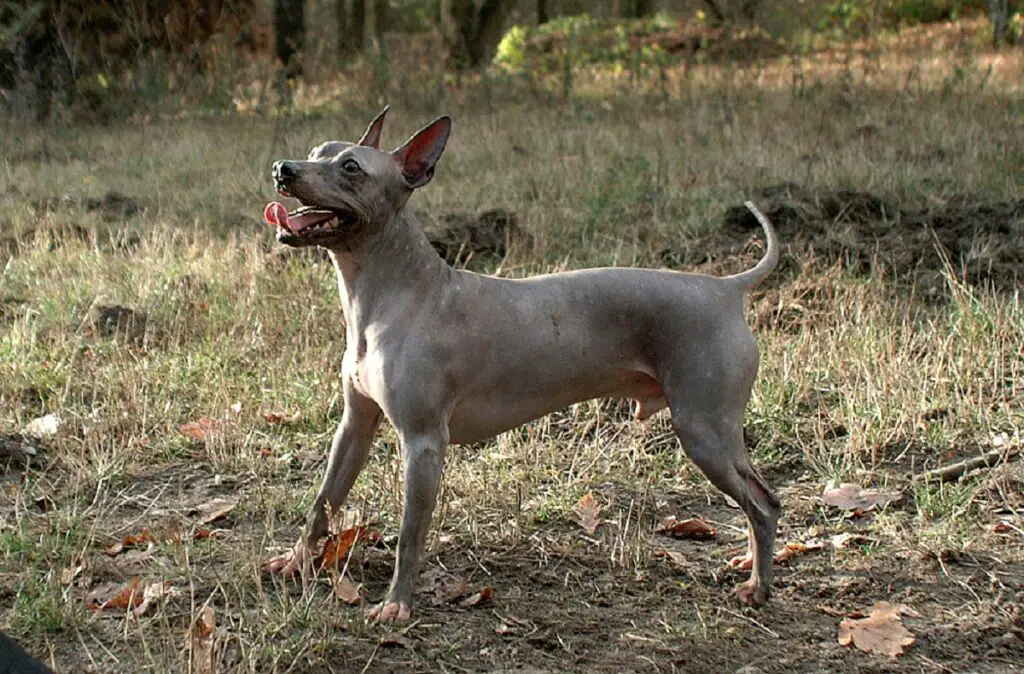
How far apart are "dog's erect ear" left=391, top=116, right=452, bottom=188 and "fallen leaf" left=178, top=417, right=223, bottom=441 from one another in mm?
1910

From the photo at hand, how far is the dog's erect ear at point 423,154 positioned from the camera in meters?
4.02

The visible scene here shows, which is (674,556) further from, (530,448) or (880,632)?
(530,448)

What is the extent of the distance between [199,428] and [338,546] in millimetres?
1620

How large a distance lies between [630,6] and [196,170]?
1633 centimetres

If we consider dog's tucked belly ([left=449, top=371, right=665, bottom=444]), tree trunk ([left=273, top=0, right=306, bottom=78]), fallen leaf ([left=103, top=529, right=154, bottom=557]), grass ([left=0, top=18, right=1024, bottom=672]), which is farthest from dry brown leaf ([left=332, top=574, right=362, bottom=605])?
tree trunk ([left=273, top=0, right=306, bottom=78])

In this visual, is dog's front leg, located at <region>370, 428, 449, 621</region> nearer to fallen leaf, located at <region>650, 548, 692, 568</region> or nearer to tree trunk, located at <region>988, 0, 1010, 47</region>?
fallen leaf, located at <region>650, 548, 692, 568</region>

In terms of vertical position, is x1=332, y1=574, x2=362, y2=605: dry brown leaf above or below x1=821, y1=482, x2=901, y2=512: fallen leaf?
above

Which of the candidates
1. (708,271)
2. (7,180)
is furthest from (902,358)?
(7,180)

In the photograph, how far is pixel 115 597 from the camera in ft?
13.2

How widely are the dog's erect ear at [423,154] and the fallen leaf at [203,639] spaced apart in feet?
4.65

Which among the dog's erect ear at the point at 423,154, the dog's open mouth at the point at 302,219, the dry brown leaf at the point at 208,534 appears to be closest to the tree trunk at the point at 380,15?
the dry brown leaf at the point at 208,534

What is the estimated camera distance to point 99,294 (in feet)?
24.0

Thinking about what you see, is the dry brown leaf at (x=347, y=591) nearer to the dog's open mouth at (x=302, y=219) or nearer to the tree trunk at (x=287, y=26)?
the dog's open mouth at (x=302, y=219)

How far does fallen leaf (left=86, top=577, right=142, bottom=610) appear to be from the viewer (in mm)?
3994
